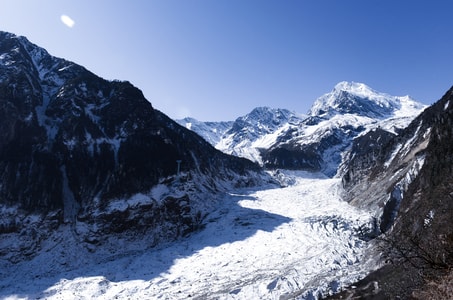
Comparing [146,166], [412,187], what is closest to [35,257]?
[146,166]

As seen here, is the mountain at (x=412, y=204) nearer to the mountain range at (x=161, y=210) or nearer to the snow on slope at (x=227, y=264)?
the mountain range at (x=161, y=210)

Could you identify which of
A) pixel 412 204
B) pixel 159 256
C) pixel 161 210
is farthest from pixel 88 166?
pixel 412 204

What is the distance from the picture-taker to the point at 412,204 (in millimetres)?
33406

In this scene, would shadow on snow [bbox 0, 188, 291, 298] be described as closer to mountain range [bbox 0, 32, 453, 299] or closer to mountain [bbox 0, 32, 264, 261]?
mountain range [bbox 0, 32, 453, 299]

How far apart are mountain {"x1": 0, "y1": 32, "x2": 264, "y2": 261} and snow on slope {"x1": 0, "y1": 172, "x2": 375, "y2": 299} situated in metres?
3.97

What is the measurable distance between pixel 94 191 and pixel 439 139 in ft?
153

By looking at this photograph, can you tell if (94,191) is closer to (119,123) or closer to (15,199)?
(15,199)

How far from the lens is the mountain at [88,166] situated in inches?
1861

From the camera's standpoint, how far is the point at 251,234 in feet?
145

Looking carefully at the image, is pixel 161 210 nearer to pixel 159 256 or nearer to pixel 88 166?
pixel 159 256

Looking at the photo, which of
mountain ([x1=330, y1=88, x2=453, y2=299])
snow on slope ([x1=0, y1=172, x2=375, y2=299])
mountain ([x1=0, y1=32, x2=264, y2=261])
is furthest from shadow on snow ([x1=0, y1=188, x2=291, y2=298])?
mountain ([x1=330, y1=88, x2=453, y2=299])

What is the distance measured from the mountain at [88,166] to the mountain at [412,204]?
2665 cm

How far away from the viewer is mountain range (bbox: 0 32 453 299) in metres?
28.6

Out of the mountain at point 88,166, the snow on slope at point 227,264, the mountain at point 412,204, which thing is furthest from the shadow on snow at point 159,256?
the mountain at point 412,204
